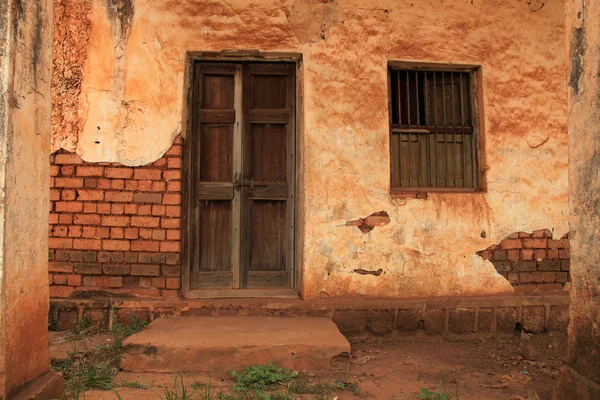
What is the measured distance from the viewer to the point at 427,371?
11.1 ft

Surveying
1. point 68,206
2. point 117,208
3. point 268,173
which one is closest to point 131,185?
point 117,208

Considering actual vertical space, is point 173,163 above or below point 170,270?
above

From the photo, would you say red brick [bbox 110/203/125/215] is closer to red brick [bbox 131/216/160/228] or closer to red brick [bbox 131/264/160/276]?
red brick [bbox 131/216/160/228]

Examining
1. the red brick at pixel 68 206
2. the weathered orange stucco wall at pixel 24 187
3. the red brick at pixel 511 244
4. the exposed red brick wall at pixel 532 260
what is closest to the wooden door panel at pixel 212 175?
the red brick at pixel 68 206

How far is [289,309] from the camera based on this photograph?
401cm

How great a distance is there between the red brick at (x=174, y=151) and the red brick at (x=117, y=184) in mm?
447

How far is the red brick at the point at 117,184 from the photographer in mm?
4055

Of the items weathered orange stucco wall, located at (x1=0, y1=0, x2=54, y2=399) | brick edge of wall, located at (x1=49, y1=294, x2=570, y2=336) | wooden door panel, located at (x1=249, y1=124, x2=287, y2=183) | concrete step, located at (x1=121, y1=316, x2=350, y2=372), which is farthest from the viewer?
wooden door panel, located at (x1=249, y1=124, x2=287, y2=183)

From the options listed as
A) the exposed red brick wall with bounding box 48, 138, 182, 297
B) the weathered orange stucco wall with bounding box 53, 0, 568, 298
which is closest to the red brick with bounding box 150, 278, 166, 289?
the exposed red brick wall with bounding box 48, 138, 182, 297

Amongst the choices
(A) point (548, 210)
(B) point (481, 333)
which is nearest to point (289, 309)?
(B) point (481, 333)

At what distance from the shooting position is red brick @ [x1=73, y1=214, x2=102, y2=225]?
4027 millimetres

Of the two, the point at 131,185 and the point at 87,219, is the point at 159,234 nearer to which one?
the point at 131,185

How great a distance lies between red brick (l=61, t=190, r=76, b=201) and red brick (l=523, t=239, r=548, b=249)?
3.99 metres

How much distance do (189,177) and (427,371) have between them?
253 cm
